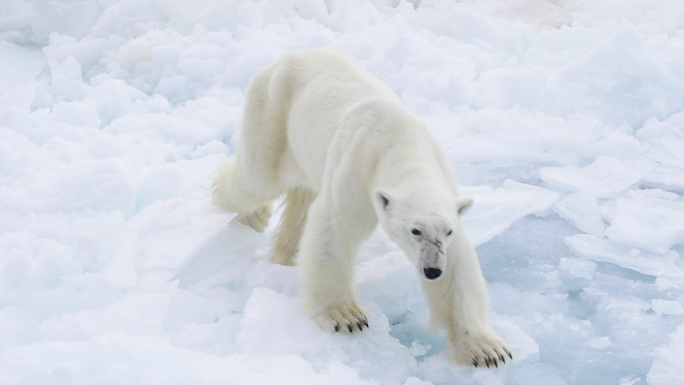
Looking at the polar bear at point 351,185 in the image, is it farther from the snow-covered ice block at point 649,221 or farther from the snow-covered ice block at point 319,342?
the snow-covered ice block at point 649,221

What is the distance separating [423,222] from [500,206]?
1436 millimetres

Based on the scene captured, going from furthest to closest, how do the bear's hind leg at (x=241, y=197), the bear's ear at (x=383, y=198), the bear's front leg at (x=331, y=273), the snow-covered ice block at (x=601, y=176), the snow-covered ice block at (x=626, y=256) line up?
the snow-covered ice block at (x=601, y=176) → the bear's hind leg at (x=241, y=197) → the snow-covered ice block at (x=626, y=256) → the bear's front leg at (x=331, y=273) → the bear's ear at (x=383, y=198)

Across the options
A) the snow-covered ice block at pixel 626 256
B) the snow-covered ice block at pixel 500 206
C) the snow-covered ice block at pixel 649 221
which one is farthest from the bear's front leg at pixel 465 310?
the snow-covered ice block at pixel 649 221

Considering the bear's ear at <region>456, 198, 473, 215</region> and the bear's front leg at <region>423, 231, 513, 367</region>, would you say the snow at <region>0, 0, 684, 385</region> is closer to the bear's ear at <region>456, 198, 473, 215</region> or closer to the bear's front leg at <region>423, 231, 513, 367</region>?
the bear's front leg at <region>423, 231, 513, 367</region>

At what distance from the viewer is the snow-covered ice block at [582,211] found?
Answer: 3.70 meters

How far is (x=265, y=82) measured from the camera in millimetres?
3576

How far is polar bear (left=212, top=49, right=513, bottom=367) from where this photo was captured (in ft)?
8.30

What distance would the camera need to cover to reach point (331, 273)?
2.91 m

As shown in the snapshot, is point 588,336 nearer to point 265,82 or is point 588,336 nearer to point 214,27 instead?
point 265,82

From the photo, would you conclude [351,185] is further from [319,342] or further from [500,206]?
[500,206]

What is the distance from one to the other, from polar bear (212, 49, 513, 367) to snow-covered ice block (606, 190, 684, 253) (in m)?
1.05

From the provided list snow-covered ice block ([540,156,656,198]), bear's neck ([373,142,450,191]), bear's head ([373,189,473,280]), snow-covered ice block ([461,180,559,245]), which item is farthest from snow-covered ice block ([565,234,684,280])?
bear's head ([373,189,473,280])

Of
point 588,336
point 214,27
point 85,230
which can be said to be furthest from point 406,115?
point 214,27

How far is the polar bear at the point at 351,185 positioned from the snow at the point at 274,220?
0.44ft
